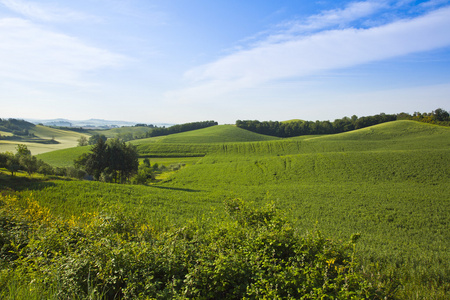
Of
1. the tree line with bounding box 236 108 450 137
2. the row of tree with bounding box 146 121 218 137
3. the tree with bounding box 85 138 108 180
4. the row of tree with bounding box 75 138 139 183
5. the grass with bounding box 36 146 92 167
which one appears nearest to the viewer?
the tree with bounding box 85 138 108 180

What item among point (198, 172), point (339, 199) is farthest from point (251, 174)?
point (339, 199)

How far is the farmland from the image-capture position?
11.7 m

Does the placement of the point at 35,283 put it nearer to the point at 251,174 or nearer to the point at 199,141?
the point at 251,174

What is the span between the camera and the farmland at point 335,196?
38.3 ft

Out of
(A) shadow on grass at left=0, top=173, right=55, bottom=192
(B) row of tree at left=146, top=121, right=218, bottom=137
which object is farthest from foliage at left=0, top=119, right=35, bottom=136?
(A) shadow on grass at left=0, top=173, right=55, bottom=192

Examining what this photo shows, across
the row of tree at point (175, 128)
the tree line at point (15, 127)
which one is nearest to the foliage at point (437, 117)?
→ the row of tree at point (175, 128)

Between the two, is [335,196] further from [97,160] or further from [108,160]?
[97,160]

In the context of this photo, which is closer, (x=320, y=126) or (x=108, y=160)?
(x=108, y=160)

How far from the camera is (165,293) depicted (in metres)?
4.12

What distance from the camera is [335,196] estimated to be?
31.5 metres

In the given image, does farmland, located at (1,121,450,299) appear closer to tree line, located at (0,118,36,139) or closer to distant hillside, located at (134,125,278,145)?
distant hillside, located at (134,125,278,145)

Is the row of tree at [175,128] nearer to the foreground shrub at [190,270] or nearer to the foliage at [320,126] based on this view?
the foliage at [320,126]

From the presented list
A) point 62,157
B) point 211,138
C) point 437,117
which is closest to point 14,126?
point 62,157

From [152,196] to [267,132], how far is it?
128378 millimetres
